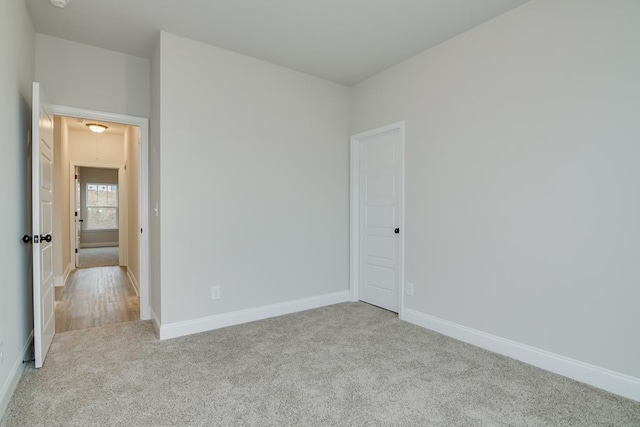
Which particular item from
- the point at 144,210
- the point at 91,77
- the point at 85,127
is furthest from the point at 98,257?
the point at 91,77

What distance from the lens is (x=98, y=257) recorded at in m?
8.31

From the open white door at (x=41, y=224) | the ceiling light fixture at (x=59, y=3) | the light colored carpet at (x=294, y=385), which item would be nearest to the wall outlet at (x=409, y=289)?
the light colored carpet at (x=294, y=385)

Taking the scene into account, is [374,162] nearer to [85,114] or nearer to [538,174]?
[538,174]

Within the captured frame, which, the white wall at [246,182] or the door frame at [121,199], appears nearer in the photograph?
the white wall at [246,182]

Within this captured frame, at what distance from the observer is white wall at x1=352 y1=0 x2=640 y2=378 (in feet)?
6.86

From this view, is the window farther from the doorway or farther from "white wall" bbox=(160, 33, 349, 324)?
"white wall" bbox=(160, 33, 349, 324)

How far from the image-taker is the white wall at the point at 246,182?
10.0ft

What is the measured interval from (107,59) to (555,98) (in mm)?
3973

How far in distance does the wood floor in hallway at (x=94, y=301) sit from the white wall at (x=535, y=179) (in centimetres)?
334

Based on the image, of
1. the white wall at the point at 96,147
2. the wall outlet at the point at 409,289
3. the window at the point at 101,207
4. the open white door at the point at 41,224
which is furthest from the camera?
the window at the point at 101,207

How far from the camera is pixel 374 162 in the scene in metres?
4.00

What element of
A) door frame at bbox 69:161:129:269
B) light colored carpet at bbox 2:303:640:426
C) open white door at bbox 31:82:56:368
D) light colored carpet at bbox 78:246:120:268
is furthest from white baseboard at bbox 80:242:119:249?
open white door at bbox 31:82:56:368

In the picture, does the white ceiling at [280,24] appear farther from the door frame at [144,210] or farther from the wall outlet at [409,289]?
the wall outlet at [409,289]

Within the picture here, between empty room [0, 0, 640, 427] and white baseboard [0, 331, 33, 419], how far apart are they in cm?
3
